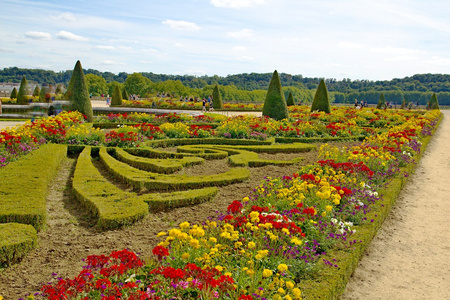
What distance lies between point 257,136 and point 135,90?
5239 centimetres

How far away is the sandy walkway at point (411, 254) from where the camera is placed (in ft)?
14.8

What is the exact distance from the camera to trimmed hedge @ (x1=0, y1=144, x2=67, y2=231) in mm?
5434

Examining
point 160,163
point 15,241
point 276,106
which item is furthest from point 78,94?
point 15,241

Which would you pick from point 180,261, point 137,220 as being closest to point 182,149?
Answer: point 137,220

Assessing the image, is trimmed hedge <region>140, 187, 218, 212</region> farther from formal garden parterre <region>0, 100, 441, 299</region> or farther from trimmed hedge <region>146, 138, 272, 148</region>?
trimmed hedge <region>146, 138, 272, 148</region>

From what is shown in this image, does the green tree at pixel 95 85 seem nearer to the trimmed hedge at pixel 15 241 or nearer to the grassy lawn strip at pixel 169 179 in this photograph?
the grassy lawn strip at pixel 169 179

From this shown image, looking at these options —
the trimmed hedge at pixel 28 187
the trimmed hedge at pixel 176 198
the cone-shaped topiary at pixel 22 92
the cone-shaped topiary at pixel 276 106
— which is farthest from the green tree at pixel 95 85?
the trimmed hedge at pixel 176 198

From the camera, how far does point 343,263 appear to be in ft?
14.7

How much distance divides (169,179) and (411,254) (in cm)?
461

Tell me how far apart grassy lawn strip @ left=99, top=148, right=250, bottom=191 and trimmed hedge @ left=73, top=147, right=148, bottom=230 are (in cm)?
61

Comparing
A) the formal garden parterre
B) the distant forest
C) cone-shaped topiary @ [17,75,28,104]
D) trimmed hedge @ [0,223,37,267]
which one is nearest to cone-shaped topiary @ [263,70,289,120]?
the formal garden parterre

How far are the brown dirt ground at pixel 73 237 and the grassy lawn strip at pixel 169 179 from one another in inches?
9.3

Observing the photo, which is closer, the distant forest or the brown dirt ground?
the brown dirt ground

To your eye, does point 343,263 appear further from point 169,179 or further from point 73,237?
point 169,179
